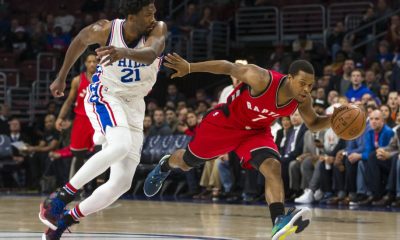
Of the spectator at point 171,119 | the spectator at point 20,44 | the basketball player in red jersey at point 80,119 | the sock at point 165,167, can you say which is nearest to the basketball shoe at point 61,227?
the sock at point 165,167

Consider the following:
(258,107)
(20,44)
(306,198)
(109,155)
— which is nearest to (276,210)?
(258,107)

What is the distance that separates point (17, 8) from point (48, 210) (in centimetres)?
1615

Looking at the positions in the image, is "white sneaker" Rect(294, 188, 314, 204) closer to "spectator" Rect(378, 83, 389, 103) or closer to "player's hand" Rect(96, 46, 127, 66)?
"spectator" Rect(378, 83, 389, 103)

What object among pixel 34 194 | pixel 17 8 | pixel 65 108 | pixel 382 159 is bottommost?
pixel 34 194

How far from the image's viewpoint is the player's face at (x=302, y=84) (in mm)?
6949

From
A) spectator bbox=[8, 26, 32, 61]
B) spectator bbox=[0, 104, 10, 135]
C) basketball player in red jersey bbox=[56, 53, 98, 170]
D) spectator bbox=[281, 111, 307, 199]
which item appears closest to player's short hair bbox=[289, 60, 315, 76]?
basketball player in red jersey bbox=[56, 53, 98, 170]

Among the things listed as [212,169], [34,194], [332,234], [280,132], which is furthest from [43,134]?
[332,234]

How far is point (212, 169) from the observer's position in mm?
13758

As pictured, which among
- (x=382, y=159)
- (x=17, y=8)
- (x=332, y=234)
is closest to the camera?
(x=332, y=234)

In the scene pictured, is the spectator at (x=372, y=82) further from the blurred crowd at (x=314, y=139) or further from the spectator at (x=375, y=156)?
the spectator at (x=375, y=156)

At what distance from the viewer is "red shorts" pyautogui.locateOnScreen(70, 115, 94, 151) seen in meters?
11.3

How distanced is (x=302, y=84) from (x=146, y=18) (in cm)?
130

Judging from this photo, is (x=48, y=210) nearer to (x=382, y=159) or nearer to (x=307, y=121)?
(x=307, y=121)

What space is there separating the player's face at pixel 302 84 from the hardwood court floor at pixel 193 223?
4.40ft
